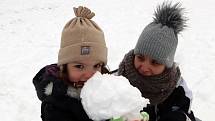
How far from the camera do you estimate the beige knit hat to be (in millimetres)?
2090

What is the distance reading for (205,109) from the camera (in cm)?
477

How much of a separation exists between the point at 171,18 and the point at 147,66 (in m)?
0.36

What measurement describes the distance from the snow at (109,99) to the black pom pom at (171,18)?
837 mm

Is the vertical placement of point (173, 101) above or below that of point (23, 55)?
above

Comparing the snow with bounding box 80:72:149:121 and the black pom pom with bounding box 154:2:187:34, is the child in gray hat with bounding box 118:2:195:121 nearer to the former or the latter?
the black pom pom with bounding box 154:2:187:34

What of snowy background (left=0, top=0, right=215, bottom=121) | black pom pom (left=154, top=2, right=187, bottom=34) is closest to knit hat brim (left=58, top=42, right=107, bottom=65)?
black pom pom (left=154, top=2, right=187, bottom=34)

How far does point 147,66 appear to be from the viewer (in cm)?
265

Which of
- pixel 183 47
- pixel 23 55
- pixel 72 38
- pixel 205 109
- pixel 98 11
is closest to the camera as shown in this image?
pixel 72 38

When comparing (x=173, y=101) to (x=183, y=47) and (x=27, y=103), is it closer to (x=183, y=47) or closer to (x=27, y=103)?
(x=27, y=103)

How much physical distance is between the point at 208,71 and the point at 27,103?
275 cm

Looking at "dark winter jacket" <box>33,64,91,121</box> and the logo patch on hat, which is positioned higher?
the logo patch on hat

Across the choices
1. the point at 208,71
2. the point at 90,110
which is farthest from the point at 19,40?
the point at 90,110

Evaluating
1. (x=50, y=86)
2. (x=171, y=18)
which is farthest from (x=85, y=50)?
(x=171, y=18)

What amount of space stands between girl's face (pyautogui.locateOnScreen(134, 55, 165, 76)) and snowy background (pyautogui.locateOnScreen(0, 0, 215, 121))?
2.14 metres
